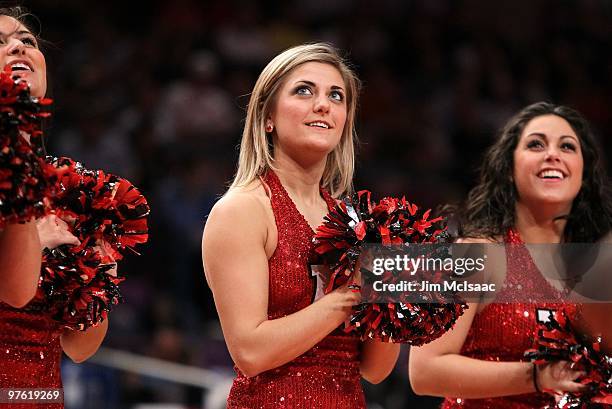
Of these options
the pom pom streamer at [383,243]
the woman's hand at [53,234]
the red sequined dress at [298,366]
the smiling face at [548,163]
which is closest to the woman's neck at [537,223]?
the smiling face at [548,163]

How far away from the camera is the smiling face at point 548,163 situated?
357 cm

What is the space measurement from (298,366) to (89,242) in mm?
699

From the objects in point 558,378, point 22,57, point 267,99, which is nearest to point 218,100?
point 267,99

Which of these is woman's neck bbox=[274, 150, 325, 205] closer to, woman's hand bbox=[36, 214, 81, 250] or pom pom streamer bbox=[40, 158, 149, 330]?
pom pom streamer bbox=[40, 158, 149, 330]

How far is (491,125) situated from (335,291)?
5489mm

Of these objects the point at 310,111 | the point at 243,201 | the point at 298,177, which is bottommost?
the point at 243,201

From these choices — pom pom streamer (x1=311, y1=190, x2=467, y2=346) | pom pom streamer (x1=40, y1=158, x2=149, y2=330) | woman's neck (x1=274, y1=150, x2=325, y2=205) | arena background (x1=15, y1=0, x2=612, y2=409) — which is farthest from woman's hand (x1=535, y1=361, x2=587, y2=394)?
arena background (x1=15, y1=0, x2=612, y2=409)

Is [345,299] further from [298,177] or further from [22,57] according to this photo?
[22,57]

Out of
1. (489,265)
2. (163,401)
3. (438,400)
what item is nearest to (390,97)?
(438,400)

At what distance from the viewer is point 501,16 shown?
902cm

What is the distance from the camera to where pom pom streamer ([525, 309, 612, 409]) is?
300 cm

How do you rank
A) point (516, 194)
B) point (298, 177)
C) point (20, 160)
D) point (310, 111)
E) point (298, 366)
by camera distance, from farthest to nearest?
point (516, 194) → point (298, 177) → point (310, 111) → point (298, 366) → point (20, 160)

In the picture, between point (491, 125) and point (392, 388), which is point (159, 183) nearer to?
point (392, 388)

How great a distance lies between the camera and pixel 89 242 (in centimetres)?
286
